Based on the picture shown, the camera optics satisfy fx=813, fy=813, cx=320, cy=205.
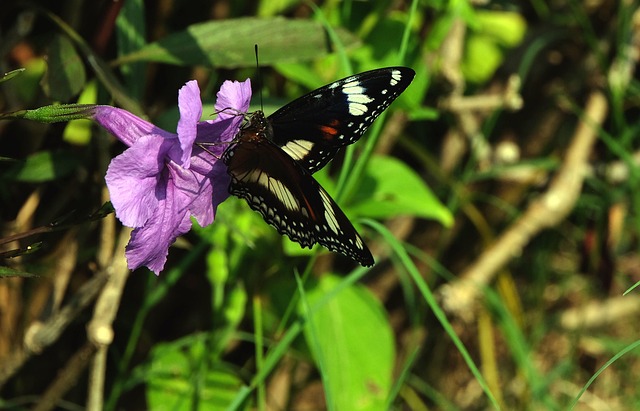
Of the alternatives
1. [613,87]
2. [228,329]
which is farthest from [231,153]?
[613,87]

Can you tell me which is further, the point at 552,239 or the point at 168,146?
the point at 552,239

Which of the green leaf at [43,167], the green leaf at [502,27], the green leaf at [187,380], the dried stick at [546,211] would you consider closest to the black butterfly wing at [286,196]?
the green leaf at [43,167]

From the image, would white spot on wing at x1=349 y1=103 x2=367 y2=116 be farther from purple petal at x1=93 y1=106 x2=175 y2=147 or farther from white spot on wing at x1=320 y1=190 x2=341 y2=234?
purple petal at x1=93 y1=106 x2=175 y2=147

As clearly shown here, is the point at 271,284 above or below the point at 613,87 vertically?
below

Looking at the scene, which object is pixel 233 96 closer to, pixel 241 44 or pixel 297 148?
pixel 297 148

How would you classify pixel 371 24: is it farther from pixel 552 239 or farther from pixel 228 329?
pixel 552 239

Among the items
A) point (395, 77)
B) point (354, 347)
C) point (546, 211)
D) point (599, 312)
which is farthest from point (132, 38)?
point (599, 312)
